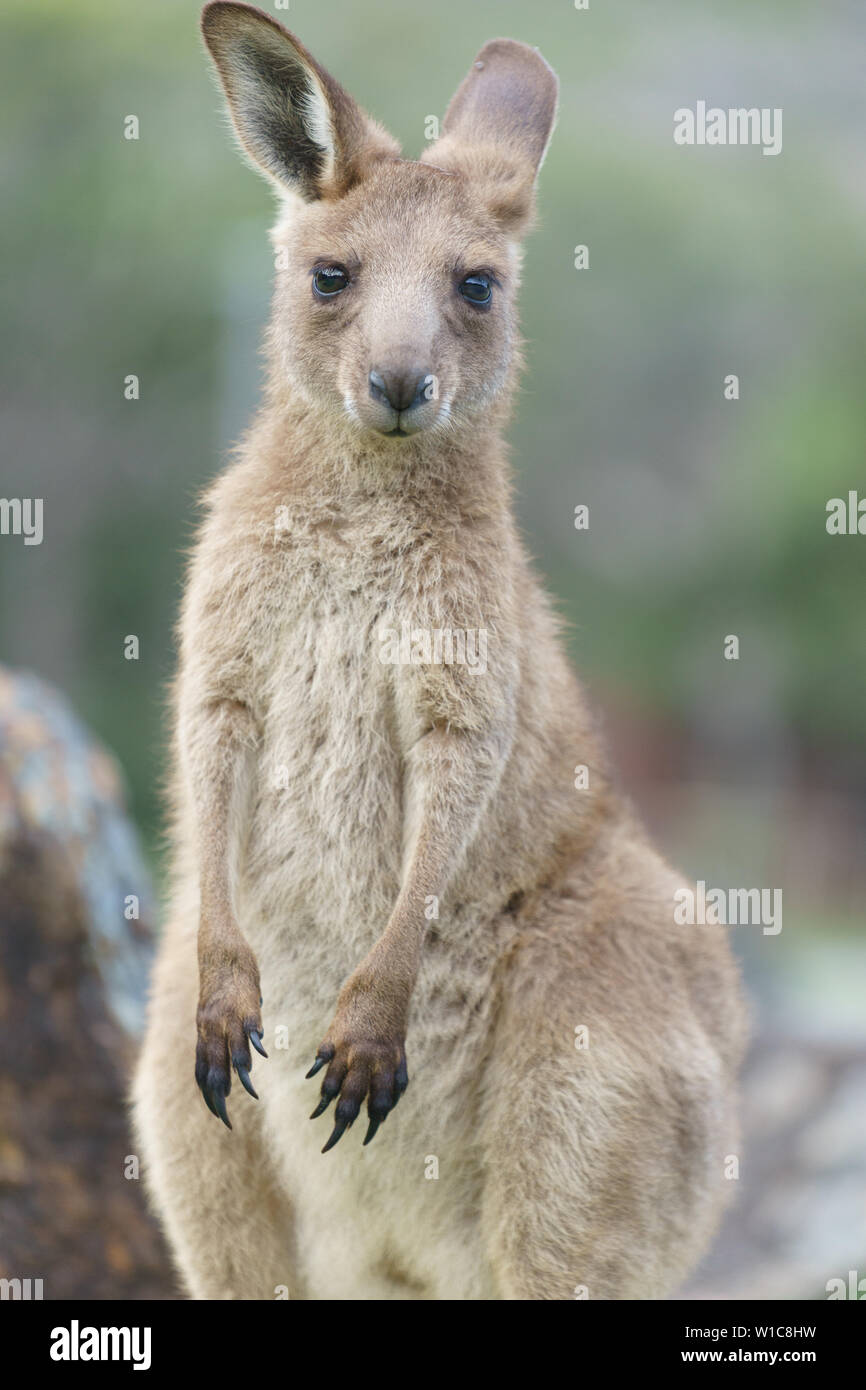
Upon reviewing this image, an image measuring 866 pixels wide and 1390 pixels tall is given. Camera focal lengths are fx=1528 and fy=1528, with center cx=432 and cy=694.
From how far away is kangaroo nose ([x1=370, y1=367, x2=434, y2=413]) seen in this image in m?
4.01

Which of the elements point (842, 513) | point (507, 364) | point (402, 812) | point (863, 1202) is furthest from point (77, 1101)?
point (842, 513)

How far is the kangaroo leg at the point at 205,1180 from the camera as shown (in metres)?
4.62

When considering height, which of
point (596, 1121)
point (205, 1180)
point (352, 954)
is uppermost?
point (352, 954)

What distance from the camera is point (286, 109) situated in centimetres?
435

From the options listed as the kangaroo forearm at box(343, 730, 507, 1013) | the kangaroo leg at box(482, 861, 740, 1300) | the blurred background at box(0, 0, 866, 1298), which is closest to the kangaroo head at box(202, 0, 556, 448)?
the kangaroo forearm at box(343, 730, 507, 1013)

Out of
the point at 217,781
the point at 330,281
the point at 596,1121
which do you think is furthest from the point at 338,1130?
the point at 330,281

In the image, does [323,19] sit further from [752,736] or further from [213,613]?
[213,613]

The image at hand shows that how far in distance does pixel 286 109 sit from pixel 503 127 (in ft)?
2.56

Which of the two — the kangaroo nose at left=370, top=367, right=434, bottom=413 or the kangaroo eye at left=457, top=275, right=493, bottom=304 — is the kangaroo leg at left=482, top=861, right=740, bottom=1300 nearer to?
the kangaroo nose at left=370, top=367, right=434, bottom=413

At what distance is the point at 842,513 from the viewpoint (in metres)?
19.9

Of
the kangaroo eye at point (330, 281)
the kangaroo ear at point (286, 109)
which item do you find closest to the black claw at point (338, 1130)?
the kangaroo eye at point (330, 281)

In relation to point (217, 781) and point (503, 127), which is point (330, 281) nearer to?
point (503, 127)

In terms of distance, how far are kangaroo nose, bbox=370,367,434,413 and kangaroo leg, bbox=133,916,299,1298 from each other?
5.73 feet
